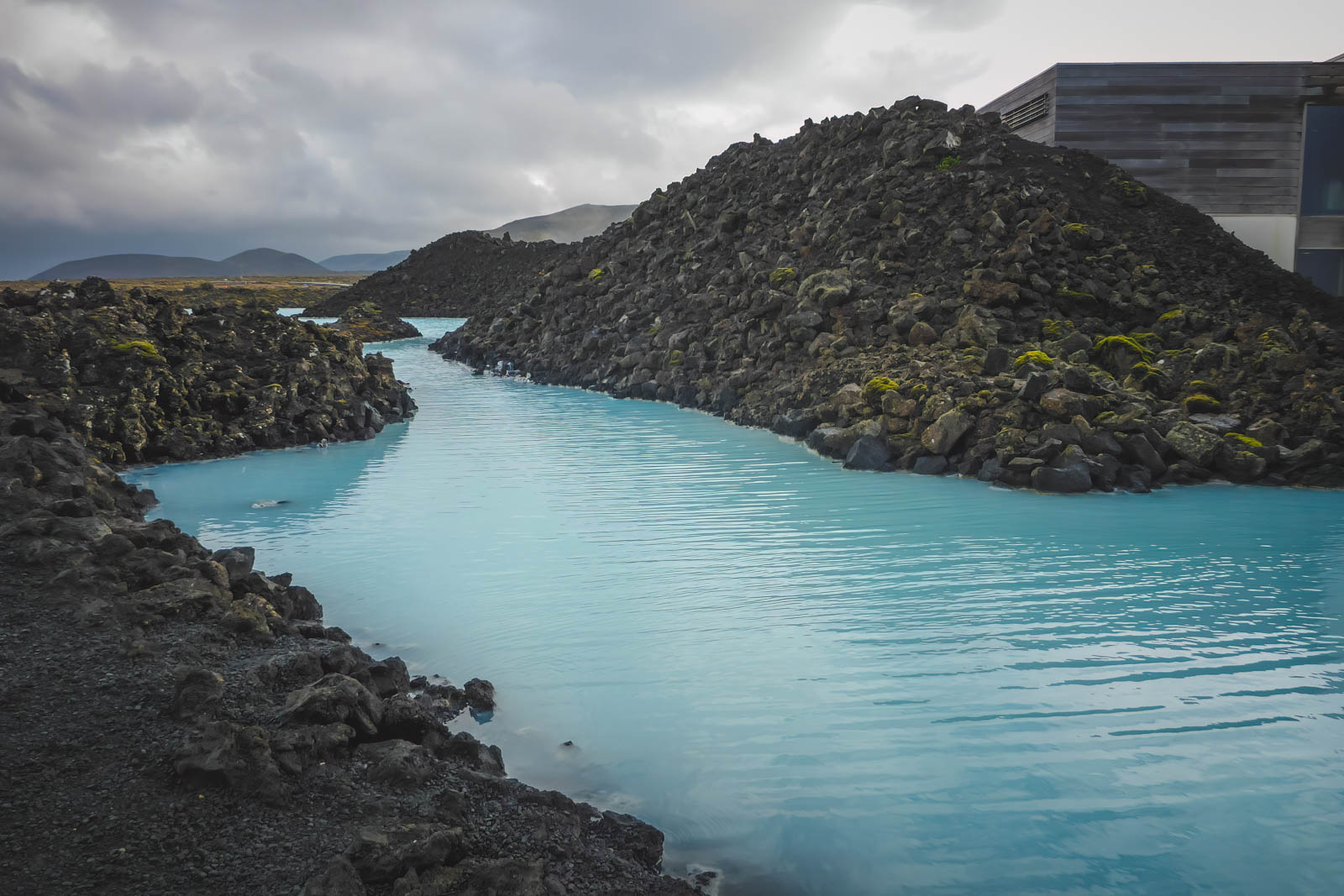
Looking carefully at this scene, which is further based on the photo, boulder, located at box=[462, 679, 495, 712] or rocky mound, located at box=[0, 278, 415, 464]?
rocky mound, located at box=[0, 278, 415, 464]

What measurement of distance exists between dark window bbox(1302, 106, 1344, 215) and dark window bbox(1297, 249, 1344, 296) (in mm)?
1285

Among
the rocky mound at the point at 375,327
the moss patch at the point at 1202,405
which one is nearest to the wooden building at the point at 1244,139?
the moss patch at the point at 1202,405

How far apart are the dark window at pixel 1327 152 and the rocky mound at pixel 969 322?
4.24 meters

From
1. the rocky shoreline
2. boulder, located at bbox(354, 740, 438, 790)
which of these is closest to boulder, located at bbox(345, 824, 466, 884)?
the rocky shoreline

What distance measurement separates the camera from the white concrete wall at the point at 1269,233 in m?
27.0

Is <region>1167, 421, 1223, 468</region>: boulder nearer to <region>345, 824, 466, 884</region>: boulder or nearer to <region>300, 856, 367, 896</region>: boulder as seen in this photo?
<region>345, 824, 466, 884</region>: boulder

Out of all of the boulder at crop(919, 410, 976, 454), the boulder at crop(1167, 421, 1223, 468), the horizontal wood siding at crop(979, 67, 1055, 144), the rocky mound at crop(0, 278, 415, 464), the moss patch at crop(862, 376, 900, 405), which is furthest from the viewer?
the horizontal wood siding at crop(979, 67, 1055, 144)

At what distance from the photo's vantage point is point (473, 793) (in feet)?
17.0

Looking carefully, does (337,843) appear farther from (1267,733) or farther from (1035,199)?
(1035,199)

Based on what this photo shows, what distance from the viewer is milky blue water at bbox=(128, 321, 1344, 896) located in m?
5.32

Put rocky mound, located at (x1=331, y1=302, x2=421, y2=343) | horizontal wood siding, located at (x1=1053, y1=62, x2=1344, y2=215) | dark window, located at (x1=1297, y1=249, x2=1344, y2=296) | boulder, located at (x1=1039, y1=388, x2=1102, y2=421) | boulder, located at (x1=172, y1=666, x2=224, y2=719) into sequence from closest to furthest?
boulder, located at (x1=172, y1=666, x2=224, y2=719) < boulder, located at (x1=1039, y1=388, x2=1102, y2=421) < horizontal wood siding, located at (x1=1053, y1=62, x2=1344, y2=215) < dark window, located at (x1=1297, y1=249, x2=1344, y2=296) < rocky mound, located at (x1=331, y1=302, x2=421, y2=343)

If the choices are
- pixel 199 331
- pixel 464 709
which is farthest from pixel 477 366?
pixel 464 709

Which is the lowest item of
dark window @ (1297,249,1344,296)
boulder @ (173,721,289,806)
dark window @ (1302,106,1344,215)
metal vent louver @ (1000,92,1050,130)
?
boulder @ (173,721,289,806)

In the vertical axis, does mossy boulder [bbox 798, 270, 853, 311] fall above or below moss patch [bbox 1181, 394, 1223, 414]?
above
